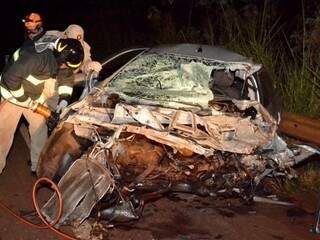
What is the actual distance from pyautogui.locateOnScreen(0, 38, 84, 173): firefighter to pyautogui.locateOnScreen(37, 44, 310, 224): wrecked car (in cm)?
50

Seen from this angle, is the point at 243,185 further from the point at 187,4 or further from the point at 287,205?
the point at 187,4

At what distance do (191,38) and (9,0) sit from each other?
46.2 ft

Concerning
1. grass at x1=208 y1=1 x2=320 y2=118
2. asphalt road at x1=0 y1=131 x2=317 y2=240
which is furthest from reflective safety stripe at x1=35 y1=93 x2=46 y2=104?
grass at x1=208 y1=1 x2=320 y2=118

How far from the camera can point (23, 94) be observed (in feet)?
20.6

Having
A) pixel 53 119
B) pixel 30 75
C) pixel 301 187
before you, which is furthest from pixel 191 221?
pixel 30 75

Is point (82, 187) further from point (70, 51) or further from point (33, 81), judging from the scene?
point (70, 51)

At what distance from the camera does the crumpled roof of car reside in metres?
6.25

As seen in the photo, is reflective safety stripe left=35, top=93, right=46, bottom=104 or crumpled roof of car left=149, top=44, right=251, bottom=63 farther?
reflective safety stripe left=35, top=93, right=46, bottom=104

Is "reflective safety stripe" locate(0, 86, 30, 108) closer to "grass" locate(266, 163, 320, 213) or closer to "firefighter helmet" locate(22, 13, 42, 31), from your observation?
"firefighter helmet" locate(22, 13, 42, 31)

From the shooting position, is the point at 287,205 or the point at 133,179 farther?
the point at 287,205

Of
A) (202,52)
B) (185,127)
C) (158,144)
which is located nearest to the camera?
(185,127)

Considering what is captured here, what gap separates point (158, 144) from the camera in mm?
5473

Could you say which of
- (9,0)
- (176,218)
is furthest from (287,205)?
(9,0)

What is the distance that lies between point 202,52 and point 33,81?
1954 mm
